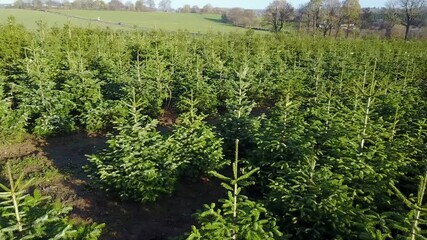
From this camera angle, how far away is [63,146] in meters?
9.98

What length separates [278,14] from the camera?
5303 cm

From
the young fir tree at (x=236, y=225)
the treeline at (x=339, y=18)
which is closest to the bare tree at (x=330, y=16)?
the treeline at (x=339, y=18)

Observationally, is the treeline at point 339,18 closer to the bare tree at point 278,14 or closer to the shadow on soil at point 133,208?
the bare tree at point 278,14

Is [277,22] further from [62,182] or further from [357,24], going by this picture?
[62,182]

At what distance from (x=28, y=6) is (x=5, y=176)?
92756mm

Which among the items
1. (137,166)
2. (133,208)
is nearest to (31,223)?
(137,166)

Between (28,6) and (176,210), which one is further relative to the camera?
(28,6)

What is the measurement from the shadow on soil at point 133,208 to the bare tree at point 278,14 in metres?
43.4

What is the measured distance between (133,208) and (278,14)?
5166 cm

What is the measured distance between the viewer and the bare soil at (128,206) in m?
6.32

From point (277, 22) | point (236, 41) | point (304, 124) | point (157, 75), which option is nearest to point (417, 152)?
point (304, 124)

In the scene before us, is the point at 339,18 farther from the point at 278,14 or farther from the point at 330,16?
the point at 278,14

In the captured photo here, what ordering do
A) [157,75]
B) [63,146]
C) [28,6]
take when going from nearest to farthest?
1. [63,146]
2. [157,75]
3. [28,6]

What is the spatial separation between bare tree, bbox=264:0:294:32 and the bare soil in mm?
43234
